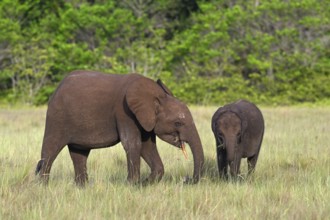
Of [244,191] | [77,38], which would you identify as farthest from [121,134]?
[77,38]

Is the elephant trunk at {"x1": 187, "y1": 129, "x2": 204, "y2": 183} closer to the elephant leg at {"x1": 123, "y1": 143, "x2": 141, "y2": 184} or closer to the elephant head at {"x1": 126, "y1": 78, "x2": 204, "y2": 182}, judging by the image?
the elephant head at {"x1": 126, "y1": 78, "x2": 204, "y2": 182}

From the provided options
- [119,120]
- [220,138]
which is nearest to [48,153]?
[119,120]

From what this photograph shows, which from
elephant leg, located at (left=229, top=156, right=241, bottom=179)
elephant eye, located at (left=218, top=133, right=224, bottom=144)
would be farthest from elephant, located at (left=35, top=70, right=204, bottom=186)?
elephant eye, located at (left=218, top=133, right=224, bottom=144)

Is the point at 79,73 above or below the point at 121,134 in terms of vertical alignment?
above

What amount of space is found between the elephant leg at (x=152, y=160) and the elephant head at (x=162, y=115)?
32 cm

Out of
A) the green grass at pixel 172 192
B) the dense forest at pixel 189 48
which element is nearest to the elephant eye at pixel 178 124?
the green grass at pixel 172 192

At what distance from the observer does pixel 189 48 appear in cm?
3025

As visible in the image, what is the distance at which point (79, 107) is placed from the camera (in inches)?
266

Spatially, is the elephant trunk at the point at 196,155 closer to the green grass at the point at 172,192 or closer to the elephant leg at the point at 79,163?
the green grass at the point at 172,192

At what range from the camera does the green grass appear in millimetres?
4840

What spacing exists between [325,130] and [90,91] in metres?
7.43

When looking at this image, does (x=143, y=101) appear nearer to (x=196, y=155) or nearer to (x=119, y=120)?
(x=119, y=120)

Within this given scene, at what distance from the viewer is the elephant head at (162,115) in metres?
6.36

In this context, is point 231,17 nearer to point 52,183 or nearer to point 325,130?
point 325,130
